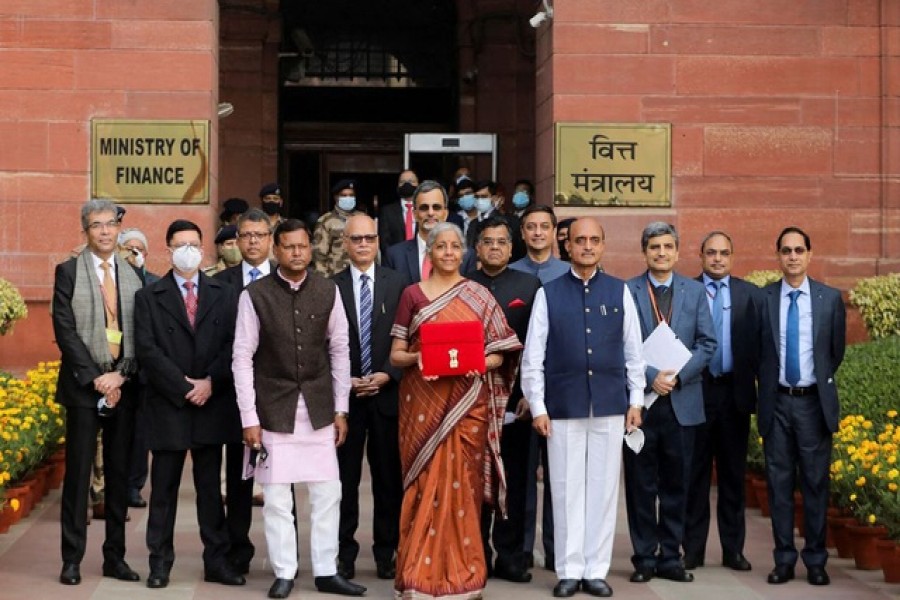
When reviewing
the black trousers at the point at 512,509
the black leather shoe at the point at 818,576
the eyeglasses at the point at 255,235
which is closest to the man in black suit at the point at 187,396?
the eyeglasses at the point at 255,235

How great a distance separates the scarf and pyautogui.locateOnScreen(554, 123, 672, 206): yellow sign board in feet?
19.4

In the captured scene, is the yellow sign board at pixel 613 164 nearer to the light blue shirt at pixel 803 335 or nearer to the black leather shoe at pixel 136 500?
the black leather shoe at pixel 136 500

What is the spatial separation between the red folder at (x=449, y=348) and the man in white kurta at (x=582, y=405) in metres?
0.52

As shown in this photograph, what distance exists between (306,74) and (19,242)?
25.4 ft

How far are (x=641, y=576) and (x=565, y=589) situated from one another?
650 mm

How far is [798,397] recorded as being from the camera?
903 centimetres

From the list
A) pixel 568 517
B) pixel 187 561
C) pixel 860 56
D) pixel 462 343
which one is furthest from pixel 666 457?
pixel 860 56

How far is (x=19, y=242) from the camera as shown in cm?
1398

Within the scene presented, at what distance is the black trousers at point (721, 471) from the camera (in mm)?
9422

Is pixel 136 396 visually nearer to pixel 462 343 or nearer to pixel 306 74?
pixel 462 343

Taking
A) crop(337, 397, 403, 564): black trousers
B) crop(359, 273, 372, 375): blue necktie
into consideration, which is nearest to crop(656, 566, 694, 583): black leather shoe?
crop(337, 397, 403, 564): black trousers

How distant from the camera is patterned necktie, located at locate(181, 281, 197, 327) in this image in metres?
8.73

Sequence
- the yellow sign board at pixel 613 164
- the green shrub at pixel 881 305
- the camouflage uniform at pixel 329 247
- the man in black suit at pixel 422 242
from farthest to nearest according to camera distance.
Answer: the yellow sign board at pixel 613 164, the green shrub at pixel 881 305, the camouflage uniform at pixel 329 247, the man in black suit at pixel 422 242

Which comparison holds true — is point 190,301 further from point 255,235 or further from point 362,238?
point 362,238
